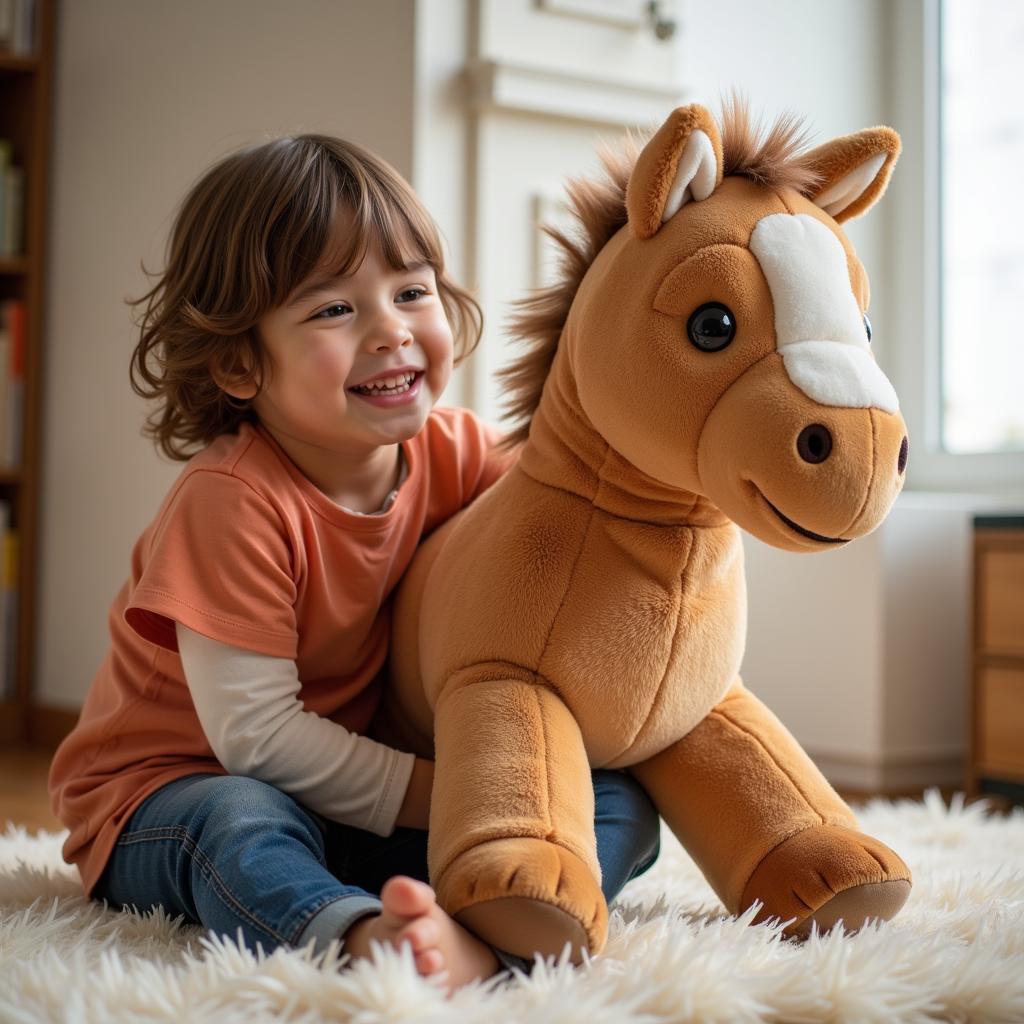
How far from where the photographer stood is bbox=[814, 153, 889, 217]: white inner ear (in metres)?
0.89

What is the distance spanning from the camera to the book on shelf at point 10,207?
2529 mm

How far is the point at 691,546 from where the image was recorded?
0.89m

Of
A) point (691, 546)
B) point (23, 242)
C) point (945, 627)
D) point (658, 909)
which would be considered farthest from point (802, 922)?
point (23, 242)

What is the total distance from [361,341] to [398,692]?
0.90ft

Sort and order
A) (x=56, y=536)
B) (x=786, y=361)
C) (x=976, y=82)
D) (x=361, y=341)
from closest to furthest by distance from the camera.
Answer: (x=786, y=361)
(x=361, y=341)
(x=976, y=82)
(x=56, y=536)

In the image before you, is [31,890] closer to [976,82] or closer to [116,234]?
[116,234]

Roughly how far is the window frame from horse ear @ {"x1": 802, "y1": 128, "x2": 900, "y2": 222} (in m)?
1.53

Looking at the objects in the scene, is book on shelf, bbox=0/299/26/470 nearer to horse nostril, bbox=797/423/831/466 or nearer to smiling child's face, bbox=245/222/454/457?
smiling child's face, bbox=245/222/454/457

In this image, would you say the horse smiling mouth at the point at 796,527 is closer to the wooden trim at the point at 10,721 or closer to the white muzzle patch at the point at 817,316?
the white muzzle patch at the point at 817,316

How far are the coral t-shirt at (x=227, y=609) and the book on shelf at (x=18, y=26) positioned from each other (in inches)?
71.5

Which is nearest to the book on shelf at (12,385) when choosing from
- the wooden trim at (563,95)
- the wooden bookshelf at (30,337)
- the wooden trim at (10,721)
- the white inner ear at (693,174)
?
the wooden bookshelf at (30,337)

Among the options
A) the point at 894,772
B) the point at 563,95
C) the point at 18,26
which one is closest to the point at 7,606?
the point at 18,26

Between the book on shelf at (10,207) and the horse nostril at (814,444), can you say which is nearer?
the horse nostril at (814,444)

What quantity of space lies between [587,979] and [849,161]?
0.55 metres
